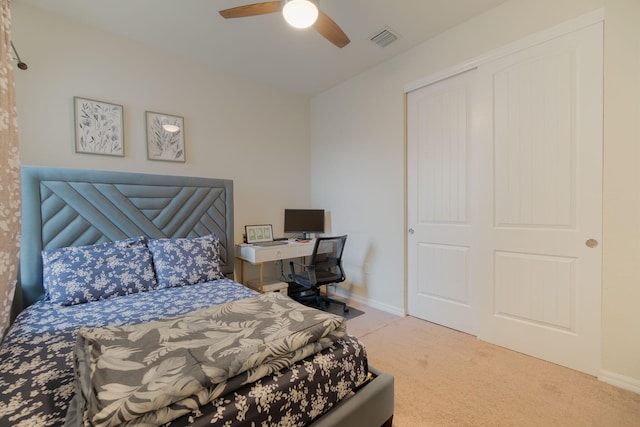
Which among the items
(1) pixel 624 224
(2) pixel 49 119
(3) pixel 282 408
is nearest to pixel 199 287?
(3) pixel 282 408

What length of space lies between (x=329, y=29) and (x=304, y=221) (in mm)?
2334

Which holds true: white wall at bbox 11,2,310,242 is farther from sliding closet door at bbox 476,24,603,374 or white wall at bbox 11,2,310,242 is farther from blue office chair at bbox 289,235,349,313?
sliding closet door at bbox 476,24,603,374

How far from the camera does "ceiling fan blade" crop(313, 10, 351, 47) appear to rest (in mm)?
1834

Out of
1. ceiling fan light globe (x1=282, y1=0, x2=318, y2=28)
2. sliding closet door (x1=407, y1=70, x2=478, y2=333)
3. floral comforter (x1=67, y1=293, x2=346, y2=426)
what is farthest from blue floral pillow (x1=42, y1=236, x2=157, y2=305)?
sliding closet door (x1=407, y1=70, x2=478, y2=333)

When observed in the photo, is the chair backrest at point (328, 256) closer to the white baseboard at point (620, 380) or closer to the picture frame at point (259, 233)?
the picture frame at point (259, 233)

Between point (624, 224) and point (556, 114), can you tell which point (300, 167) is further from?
point (624, 224)

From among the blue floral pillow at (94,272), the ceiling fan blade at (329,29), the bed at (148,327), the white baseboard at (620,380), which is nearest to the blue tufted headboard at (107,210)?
the bed at (148,327)

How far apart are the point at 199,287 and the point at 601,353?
118 inches

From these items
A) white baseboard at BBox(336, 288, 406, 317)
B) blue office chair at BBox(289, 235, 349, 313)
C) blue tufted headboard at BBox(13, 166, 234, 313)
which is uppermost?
blue tufted headboard at BBox(13, 166, 234, 313)

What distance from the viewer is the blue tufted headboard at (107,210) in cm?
209

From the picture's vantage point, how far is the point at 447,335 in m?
2.53

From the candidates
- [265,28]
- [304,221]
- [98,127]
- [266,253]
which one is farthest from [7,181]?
[304,221]

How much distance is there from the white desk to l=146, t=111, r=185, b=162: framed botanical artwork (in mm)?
1246

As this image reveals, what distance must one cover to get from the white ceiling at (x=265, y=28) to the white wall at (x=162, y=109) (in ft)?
0.59
